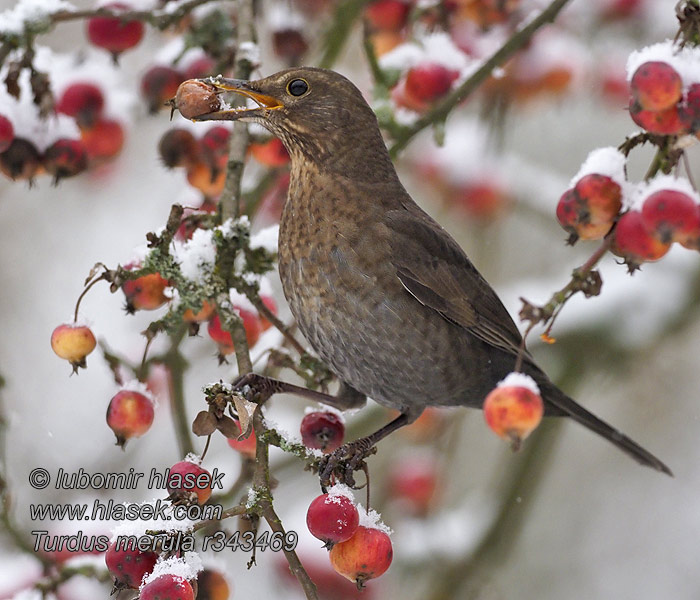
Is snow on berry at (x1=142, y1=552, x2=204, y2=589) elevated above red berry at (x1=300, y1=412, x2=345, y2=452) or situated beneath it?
situated beneath

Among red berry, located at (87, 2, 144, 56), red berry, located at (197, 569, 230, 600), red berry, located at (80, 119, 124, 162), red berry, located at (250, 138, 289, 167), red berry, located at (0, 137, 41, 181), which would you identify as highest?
red berry, located at (87, 2, 144, 56)

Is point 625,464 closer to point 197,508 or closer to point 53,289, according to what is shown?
point 53,289

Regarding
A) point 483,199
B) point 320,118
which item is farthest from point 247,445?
point 483,199

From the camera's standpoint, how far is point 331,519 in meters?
1.92

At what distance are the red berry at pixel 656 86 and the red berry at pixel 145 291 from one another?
119 cm

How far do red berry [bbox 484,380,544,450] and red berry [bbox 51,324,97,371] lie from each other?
0.96 meters

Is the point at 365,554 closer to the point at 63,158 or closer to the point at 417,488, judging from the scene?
the point at 63,158

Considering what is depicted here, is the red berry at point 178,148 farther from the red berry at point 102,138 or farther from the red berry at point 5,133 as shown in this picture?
the red berry at point 5,133

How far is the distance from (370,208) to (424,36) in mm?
1028

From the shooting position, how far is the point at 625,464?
8.13 meters

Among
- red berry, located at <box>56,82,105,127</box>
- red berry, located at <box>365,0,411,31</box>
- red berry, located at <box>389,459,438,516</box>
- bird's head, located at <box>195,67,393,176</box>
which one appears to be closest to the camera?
bird's head, located at <box>195,67,393,176</box>

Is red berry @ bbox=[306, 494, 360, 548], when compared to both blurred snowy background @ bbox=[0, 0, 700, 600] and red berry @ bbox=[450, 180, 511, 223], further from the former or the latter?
red berry @ bbox=[450, 180, 511, 223]

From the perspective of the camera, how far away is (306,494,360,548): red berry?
1919 mm

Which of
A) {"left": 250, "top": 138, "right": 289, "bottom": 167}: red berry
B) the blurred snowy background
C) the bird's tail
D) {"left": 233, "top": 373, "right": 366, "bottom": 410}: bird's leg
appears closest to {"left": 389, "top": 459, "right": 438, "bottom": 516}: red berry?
the blurred snowy background
